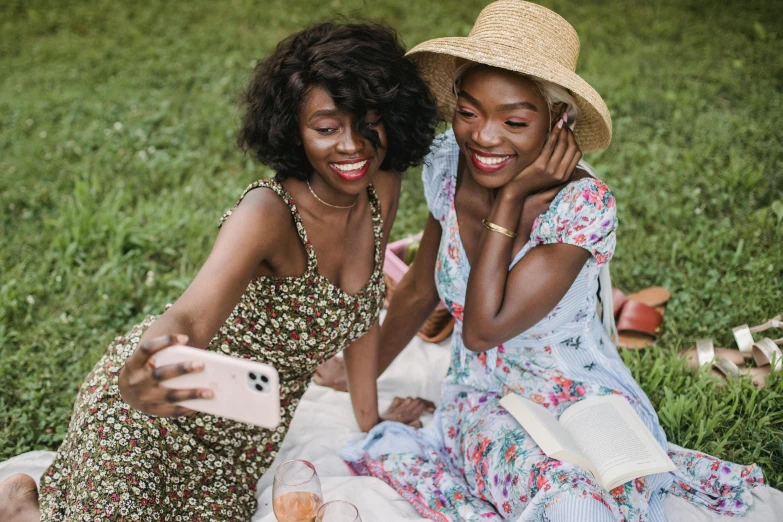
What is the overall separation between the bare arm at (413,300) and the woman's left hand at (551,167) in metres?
0.63

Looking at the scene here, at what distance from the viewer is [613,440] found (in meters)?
2.77

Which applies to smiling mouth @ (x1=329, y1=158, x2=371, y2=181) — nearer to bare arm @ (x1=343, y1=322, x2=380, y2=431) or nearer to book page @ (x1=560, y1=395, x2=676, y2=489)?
bare arm @ (x1=343, y1=322, x2=380, y2=431)

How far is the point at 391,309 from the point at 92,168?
139 inches

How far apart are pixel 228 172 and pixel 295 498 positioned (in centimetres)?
403

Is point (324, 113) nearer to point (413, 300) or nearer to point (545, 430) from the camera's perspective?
point (413, 300)

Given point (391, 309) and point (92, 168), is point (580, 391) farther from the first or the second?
point (92, 168)

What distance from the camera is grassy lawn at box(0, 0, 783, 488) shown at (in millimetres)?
3920

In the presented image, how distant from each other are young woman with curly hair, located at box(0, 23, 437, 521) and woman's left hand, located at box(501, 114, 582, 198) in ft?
1.49

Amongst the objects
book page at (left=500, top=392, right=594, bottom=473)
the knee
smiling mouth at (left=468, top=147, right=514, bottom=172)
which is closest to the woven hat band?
Result: smiling mouth at (left=468, top=147, right=514, bottom=172)

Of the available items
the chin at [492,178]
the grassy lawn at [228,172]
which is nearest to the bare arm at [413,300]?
the chin at [492,178]

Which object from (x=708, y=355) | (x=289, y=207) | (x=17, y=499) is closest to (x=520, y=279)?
(x=289, y=207)

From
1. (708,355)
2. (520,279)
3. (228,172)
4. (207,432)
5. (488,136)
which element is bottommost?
(708,355)

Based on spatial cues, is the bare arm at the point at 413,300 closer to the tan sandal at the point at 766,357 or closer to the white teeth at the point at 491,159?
the white teeth at the point at 491,159

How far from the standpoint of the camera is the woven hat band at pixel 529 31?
2719 millimetres
